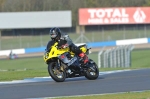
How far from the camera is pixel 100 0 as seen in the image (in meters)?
68.4

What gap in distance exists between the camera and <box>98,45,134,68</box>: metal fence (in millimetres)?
27469

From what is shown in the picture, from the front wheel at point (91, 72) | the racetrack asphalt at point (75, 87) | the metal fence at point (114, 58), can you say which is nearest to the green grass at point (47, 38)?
the metal fence at point (114, 58)

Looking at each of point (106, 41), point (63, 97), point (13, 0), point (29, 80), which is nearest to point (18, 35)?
point (13, 0)

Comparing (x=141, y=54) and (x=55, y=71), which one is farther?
(x=141, y=54)

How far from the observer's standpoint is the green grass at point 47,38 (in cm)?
5328

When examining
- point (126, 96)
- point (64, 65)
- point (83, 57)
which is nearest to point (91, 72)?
point (83, 57)

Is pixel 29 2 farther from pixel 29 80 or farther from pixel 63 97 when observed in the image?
pixel 63 97

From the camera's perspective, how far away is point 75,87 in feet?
43.2

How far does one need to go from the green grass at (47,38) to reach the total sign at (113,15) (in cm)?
462

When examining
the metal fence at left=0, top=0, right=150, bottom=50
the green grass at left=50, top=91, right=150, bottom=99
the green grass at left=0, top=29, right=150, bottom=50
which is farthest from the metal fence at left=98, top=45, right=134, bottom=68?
the green grass at left=0, top=29, right=150, bottom=50

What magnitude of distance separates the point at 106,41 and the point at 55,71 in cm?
3935

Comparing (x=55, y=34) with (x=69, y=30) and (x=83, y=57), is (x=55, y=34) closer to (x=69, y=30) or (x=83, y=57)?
(x=83, y=57)

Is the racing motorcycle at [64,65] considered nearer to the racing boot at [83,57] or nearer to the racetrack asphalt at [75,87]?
the racing boot at [83,57]

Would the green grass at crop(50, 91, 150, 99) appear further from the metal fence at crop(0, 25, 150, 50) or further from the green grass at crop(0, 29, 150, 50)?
A: the green grass at crop(0, 29, 150, 50)
